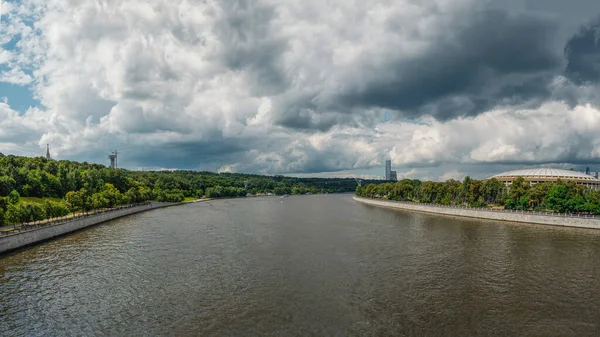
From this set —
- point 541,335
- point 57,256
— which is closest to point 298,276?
point 541,335

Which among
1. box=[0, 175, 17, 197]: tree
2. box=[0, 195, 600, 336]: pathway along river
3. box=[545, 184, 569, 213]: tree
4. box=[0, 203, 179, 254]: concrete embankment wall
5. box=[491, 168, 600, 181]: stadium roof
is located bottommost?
box=[0, 195, 600, 336]: pathway along river

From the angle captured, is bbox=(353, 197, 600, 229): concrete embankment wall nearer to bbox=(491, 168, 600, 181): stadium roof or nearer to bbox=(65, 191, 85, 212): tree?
bbox=(491, 168, 600, 181): stadium roof

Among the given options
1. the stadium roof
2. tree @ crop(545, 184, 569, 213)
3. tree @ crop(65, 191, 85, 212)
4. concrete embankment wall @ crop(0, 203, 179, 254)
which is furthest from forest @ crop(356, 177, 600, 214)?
tree @ crop(65, 191, 85, 212)

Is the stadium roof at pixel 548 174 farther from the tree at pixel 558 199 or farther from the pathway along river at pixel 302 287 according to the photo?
the pathway along river at pixel 302 287

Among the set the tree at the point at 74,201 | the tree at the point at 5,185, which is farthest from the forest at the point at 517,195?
the tree at the point at 5,185

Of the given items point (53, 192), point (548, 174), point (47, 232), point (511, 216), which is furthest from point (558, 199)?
point (53, 192)
